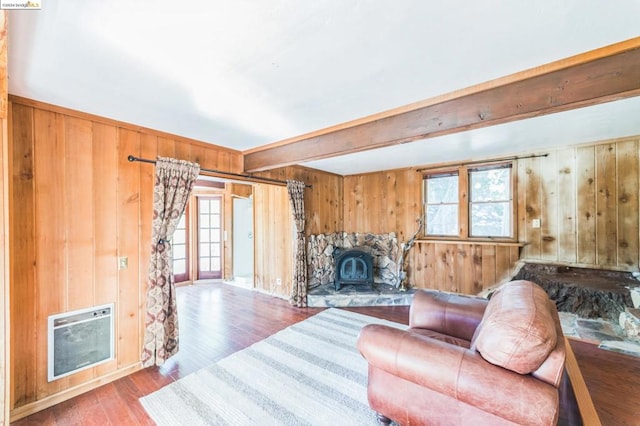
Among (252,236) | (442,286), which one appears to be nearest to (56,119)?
(252,236)

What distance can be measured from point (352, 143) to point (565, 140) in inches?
110

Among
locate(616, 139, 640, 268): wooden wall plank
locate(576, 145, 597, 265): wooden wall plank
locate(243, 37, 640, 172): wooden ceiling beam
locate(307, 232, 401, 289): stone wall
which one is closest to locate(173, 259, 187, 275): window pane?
locate(307, 232, 401, 289): stone wall

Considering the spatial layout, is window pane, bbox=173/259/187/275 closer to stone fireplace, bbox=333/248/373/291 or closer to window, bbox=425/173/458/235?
stone fireplace, bbox=333/248/373/291

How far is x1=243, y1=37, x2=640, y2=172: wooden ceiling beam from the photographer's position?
4.52 ft

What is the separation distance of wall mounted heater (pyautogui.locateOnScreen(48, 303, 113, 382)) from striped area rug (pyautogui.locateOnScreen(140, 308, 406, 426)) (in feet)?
2.17

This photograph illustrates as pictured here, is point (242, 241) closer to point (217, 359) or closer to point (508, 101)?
point (217, 359)

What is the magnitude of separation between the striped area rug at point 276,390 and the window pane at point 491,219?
2773 mm

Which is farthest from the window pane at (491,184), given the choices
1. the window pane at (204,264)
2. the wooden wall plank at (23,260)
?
the window pane at (204,264)

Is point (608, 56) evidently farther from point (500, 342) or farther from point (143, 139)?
point (143, 139)

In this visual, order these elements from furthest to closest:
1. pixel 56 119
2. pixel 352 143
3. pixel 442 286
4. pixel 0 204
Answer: pixel 442 286 < pixel 352 143 < pixel 56 119 < pixel 0 204

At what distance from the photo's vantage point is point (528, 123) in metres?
2.51

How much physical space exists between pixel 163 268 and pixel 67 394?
1145 millimetres

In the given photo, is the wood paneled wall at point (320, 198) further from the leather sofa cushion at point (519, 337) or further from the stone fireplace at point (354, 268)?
the leather sofa cushion at point (519, 337)

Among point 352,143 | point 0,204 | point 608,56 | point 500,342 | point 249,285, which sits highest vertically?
point 608,56
